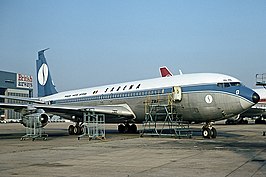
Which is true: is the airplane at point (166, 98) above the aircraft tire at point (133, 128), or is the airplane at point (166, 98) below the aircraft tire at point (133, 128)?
above

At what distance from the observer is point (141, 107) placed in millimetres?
25266

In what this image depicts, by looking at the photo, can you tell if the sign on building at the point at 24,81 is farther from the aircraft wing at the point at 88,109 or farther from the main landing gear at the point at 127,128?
the aircraft wing at the point at 88,109

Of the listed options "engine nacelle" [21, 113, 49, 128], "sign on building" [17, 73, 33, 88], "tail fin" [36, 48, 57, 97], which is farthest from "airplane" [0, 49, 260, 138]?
"sign on building" [17, 73, 33, 88]

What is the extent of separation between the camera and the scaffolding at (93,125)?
77.2 ft

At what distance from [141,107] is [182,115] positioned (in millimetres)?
3277

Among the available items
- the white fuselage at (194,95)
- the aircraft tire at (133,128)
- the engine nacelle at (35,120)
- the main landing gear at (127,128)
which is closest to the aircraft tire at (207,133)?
the white fuselage at (194,95)

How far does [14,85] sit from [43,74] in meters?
61.5

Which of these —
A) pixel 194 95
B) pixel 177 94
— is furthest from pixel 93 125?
pixel 194 95

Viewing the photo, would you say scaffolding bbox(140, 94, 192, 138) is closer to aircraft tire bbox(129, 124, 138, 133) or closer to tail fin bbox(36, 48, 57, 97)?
aircraft tire bbox(129, 124, 138, 133)

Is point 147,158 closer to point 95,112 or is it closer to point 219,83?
point 219,83

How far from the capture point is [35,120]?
926 inches

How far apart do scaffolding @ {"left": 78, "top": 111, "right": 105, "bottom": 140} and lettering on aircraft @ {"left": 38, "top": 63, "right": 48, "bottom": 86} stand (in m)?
11.0

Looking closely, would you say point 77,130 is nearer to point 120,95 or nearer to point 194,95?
point 120,95

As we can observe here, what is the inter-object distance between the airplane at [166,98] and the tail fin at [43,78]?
258 inches
